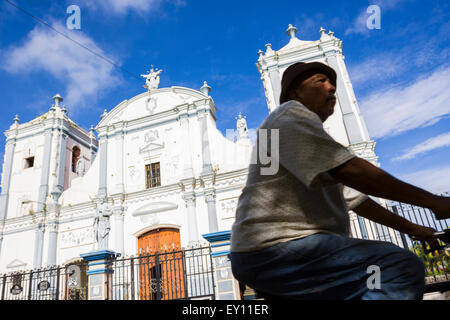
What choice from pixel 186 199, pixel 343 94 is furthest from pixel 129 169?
pixel 343 94

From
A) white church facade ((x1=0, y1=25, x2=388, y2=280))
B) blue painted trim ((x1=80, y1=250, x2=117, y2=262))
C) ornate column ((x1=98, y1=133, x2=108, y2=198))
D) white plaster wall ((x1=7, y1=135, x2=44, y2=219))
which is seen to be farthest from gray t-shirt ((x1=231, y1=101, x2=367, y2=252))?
white plaster wall ((x1=7, y1=135, x2=44, y2=219))

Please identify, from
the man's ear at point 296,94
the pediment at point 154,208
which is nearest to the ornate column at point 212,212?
the pediment at point 154,208

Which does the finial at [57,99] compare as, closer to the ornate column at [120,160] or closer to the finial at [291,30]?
the ornate column at [120,160]

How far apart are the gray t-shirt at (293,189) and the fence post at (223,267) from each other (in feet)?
19.3

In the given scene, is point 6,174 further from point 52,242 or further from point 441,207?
point 441,207

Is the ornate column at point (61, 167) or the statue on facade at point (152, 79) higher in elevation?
the statue on facade at point (152, 79)

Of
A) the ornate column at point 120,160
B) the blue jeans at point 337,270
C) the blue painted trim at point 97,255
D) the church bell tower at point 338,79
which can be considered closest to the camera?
the blue jeans at point 337,270

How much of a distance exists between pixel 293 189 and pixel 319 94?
1.48 feet

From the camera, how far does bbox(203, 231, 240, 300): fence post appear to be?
269 inches

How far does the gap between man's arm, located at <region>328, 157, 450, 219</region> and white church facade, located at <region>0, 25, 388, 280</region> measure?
11.5 m

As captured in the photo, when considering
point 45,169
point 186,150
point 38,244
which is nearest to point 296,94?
point 186,150

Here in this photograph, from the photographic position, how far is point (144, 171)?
48.7 feet

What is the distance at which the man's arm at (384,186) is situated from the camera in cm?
93

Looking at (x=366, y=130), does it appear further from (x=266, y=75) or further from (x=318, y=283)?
(x=318, y=283)
